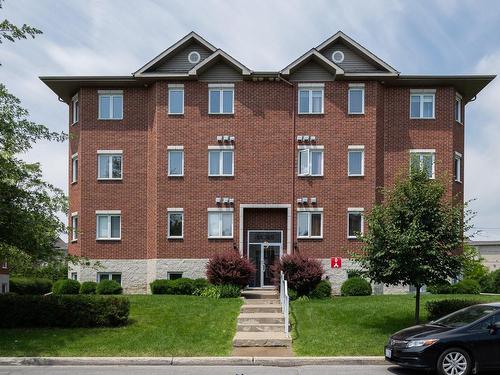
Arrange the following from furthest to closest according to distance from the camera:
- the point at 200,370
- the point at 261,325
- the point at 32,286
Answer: the point at 32,286 → the point at 261,325 → the point at 200,370

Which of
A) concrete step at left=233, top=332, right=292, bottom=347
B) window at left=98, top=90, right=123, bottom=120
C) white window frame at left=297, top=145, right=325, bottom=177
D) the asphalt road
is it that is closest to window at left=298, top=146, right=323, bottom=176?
white window frame at left=297, top=145, right=325, bottom=177

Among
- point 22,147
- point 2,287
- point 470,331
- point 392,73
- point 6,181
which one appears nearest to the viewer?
point 470,331

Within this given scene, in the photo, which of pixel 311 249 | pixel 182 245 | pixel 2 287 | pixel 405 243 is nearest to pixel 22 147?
pixel 405 243

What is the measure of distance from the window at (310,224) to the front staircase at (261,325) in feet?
18.7

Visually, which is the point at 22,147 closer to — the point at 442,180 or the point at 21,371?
the point at 21,371

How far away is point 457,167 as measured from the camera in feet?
109

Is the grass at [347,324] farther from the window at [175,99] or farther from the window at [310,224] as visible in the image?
the window at [175,99]

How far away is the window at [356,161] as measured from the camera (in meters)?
31.5

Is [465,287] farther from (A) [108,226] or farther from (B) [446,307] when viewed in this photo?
(A) [108,226]

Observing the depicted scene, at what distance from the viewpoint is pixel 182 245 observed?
3133cm

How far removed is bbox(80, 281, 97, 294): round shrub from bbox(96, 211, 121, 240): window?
2698mm

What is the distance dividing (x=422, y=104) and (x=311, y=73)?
5603mm

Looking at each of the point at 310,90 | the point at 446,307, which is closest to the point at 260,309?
the point at 446,307

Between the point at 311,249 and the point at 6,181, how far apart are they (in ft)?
56.6
